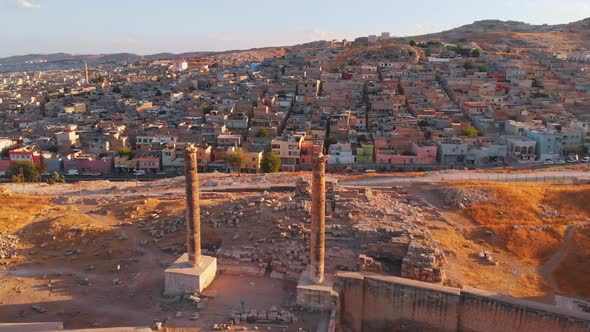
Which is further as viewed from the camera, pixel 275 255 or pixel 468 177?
pixel 468 177

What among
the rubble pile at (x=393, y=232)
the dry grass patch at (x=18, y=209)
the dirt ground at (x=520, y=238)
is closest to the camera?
the rubble pile at (x=393, y=232)

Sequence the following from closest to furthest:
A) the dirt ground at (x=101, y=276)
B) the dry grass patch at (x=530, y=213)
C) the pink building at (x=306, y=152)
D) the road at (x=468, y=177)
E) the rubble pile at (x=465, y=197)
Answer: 1. the dirt ground at (x=101, y=276)
2. the dry grass patch at (x=530, y=213)
3. the rubble pile at (x=465, y=197)
4. the road at (x=468, y=177)
5. the pink building at (x=306, y=152)

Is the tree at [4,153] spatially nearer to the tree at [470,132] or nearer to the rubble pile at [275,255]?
the rubble pile at [275,255]

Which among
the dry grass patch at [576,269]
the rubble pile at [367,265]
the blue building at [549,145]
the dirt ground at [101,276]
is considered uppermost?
the blue building at [549,145]

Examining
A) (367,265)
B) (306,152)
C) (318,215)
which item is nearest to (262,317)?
(318,215)

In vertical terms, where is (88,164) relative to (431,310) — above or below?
below

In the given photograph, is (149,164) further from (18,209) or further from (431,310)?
(431,310)

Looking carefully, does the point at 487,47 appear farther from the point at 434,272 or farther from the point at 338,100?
the point at 434,272

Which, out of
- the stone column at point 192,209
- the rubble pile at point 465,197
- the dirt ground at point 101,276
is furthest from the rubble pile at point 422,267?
the rubble pile at point 465,197
